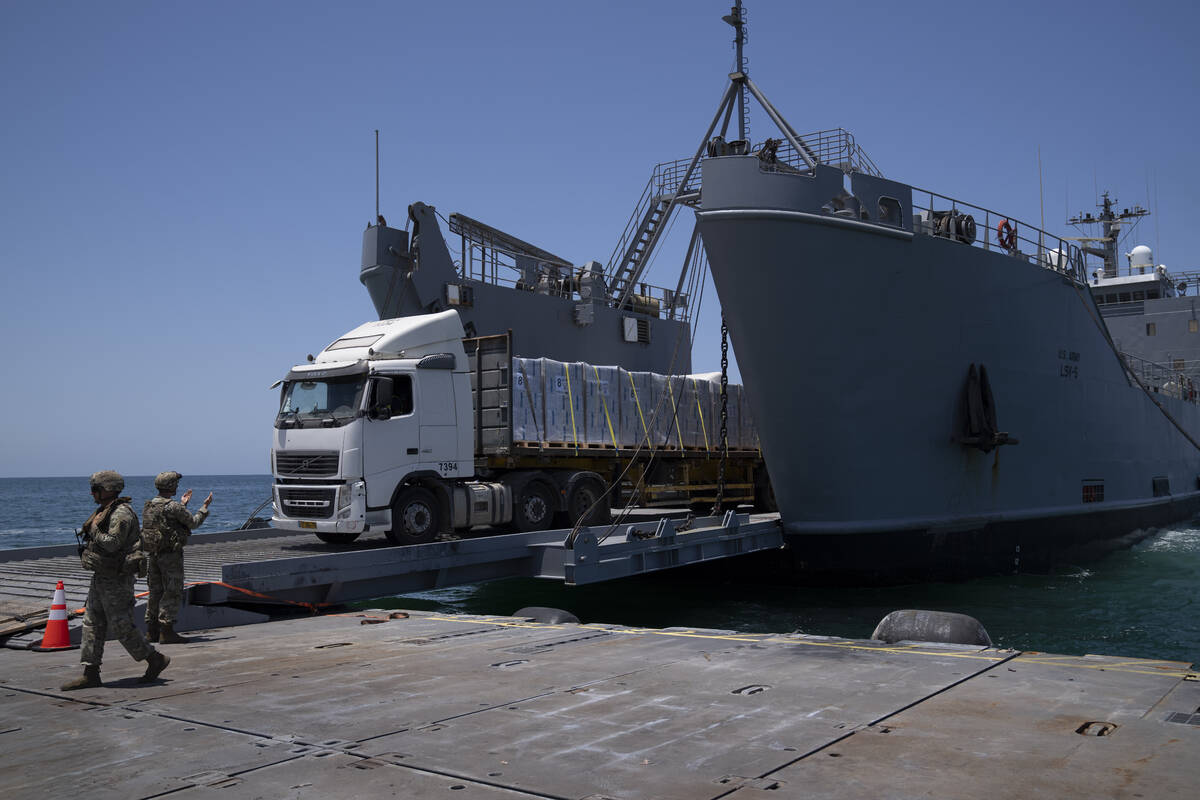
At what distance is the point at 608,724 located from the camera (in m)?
5.79

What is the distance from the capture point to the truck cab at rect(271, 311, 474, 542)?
12625 mm

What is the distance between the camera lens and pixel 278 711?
6.26 meters

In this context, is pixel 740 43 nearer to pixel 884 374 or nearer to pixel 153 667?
pixel 884 374

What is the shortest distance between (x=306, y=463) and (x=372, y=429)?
1044 millimetres

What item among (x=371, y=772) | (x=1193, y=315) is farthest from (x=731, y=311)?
(x=1193, y=315)

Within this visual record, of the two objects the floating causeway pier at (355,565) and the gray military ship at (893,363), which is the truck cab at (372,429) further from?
the gray military ship at (893,363)

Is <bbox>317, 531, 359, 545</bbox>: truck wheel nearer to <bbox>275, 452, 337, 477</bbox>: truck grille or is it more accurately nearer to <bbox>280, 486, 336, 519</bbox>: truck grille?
<bbox>280, 486, 336, 519</bbox>: truck grille

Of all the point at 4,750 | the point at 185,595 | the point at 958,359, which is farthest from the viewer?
the point at 958,359

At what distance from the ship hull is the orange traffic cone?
10258 millimetres

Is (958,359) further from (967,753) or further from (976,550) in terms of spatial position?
(967,753)

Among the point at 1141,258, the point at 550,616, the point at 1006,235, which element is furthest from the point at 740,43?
the point at 1141,258

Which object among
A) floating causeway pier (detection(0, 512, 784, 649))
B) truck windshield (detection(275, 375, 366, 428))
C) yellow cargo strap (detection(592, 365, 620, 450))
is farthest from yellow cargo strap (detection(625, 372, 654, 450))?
truck windshield (detection(275, 375, 366, 428))

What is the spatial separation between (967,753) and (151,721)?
494cm

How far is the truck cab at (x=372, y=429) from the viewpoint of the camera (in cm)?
1262
